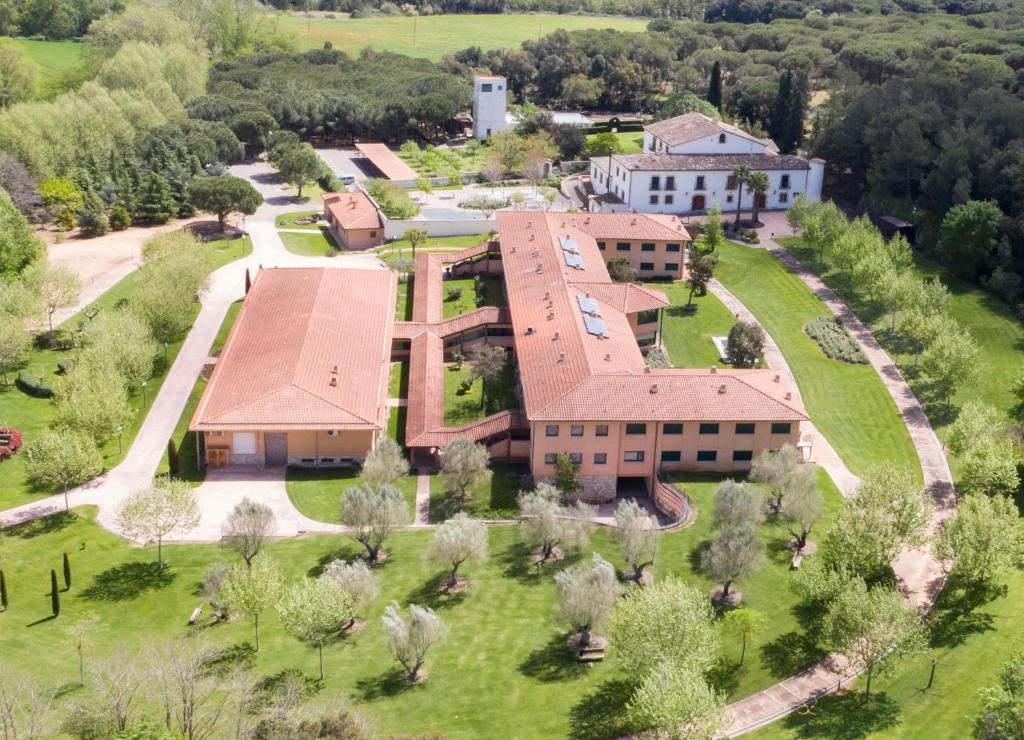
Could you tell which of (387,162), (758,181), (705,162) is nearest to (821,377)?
(758,181)

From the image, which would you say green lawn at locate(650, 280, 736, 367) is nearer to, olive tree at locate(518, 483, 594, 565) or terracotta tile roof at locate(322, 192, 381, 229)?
olive tree at locate(518, 483, 594, 565)

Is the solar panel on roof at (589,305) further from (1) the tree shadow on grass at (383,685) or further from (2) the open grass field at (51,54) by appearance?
(2) the open grass field at (51,54)

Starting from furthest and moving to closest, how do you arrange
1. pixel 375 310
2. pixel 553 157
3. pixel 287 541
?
1. pixel 553 157
2. pixel 375 310
3. pixel 287 541

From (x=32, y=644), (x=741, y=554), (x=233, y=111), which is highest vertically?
(x=233, y=111)

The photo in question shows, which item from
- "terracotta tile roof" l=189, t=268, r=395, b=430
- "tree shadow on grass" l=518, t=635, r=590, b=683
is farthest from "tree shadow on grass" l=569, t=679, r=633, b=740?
"terracotta tile roof" l=189, t=268, r=395, b=430

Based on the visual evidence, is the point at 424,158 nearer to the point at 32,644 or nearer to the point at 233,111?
the point at 233,111

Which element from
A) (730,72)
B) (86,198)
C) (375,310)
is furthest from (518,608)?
(730,72)
